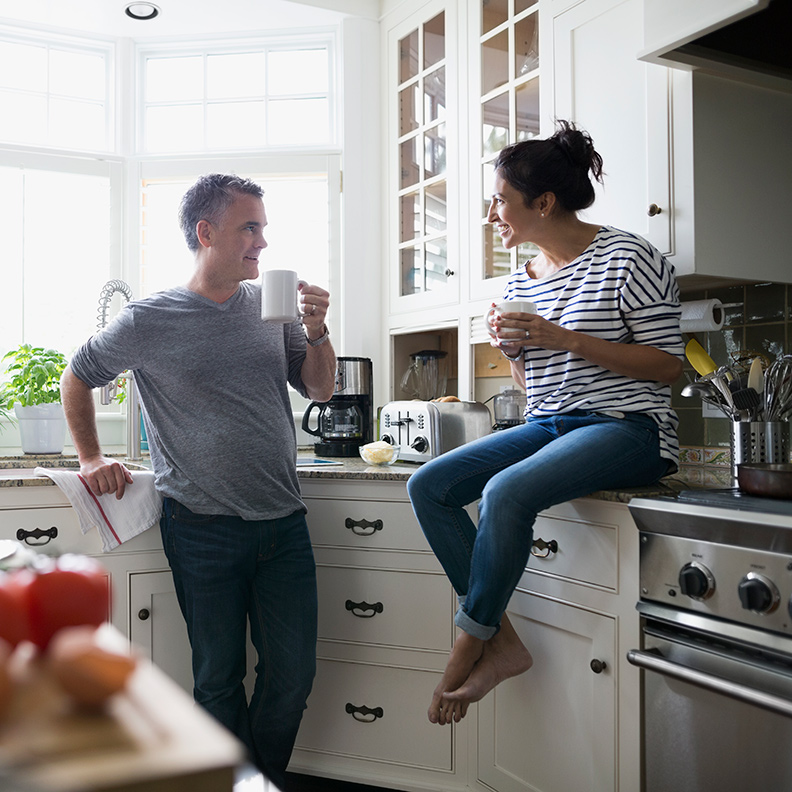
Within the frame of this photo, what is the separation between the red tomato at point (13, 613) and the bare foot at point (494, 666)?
1.31 metres

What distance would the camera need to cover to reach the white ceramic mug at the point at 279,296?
1724 millimetres

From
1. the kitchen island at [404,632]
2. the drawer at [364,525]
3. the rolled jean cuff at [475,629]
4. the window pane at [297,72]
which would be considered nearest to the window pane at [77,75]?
the window pane at [297,72]

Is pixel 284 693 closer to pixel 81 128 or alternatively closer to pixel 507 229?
pixel 507 229

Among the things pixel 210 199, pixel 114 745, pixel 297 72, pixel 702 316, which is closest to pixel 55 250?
pixel 297 72

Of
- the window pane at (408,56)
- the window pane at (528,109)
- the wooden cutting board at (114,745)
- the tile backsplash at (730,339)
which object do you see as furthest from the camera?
the window pane at (408,56)

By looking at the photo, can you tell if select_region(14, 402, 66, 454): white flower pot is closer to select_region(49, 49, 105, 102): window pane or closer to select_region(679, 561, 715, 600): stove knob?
select_region(49, 49, 105, 102): window pane

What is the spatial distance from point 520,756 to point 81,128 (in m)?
2.61

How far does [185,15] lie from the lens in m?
3.00

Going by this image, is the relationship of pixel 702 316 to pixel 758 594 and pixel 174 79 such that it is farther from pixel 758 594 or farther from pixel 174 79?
pixel 174 79

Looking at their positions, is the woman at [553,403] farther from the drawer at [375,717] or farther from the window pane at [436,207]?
the window pane at [436,207]

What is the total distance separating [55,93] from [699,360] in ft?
8.13

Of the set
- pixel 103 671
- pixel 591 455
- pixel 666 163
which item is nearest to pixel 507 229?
pixel 666 163

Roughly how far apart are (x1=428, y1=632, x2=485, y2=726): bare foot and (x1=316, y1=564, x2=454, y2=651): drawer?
1.46 feet

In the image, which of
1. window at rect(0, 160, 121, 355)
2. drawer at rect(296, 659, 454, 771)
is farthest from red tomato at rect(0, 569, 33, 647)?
window at rect(0, 160, 121, 355)
